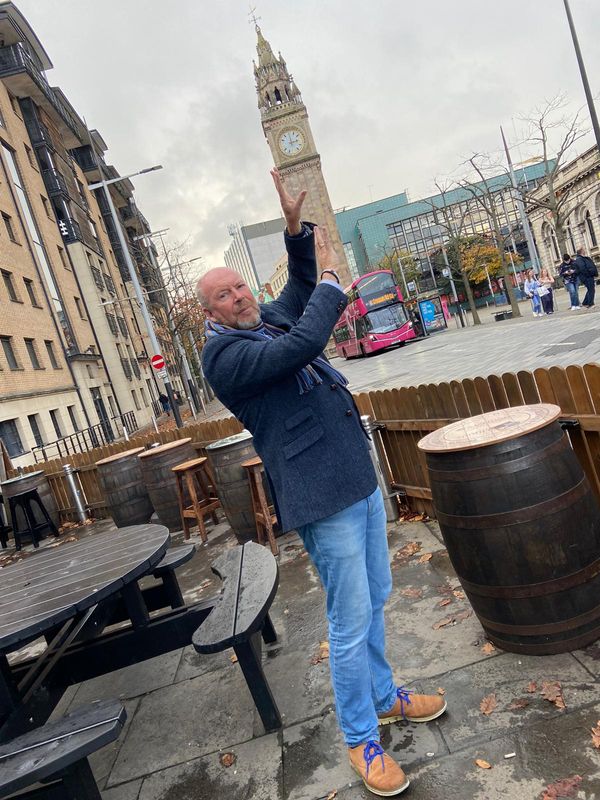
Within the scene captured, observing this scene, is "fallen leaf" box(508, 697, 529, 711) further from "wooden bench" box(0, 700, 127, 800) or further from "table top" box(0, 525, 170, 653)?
"table top" box(0, 525, 170, 653)

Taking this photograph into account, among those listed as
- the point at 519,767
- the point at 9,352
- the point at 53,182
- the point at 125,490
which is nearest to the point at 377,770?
the point at 519,767

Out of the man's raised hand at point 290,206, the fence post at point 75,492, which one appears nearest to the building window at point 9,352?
the fence post at point 75,492

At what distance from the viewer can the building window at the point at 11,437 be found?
1845 centimetres

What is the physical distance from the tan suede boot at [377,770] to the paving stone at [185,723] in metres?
0.76

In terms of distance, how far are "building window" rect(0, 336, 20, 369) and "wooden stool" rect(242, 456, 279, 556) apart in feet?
57.4

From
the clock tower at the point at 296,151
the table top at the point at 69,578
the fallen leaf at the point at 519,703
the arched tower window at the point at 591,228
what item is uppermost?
the clock tower at the point at 296,151

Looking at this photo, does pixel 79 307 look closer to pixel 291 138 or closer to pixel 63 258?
pixel 63 258

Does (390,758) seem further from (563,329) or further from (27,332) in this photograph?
(27,332)

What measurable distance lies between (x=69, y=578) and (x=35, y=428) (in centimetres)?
1987

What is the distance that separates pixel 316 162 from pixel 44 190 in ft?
150

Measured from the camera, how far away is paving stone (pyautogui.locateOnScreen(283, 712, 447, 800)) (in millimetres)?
2309

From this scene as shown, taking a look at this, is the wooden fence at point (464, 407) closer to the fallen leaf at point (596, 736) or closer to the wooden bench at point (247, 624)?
the fallen leaf at point (596, 736)

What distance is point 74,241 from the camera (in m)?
31.9

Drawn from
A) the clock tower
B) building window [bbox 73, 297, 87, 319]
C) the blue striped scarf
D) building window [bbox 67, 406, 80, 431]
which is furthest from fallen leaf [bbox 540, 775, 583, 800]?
the clock tower
